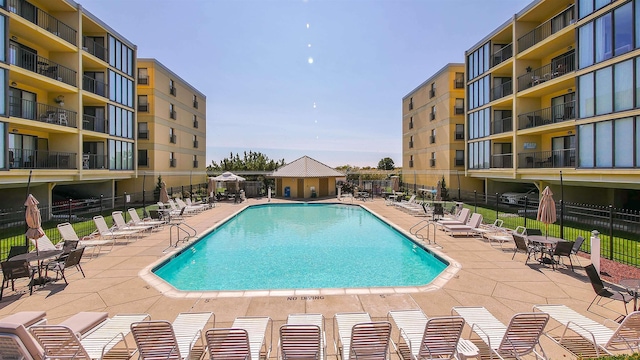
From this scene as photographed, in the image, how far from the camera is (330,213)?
2505 centimetres

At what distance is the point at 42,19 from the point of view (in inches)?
746

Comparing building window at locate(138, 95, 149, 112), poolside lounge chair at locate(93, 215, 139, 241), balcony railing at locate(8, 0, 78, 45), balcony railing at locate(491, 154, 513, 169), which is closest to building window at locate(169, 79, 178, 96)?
building window at locate(138, 95, 149, 112)

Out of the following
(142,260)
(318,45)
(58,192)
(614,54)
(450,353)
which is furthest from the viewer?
(58,192)

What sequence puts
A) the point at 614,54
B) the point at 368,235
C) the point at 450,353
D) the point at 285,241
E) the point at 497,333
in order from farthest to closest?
→ 1. the point at 368,235
2. the point at 285,241
3. the point at 614,54
4. the point at 497,333
5. the point at 450,353

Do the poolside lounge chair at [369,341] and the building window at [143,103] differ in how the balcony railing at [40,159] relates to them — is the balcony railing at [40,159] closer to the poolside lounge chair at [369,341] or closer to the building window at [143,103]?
the building window at [143,103]

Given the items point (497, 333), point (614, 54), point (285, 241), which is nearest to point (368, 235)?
point (285, 241)

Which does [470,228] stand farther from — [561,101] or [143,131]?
[143,131]

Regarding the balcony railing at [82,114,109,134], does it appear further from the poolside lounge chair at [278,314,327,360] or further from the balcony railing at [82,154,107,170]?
the poolside lounge chair at [278,314,327,360]

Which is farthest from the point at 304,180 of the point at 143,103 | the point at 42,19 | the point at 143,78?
the point at 42,19

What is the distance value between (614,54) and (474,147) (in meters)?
13.3

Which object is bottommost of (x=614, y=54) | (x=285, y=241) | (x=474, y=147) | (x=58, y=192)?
(x=285, y=241)

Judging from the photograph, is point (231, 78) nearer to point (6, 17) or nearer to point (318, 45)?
point (318, 45)

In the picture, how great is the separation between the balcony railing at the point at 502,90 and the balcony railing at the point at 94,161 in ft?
95.9

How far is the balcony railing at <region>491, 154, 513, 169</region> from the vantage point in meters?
23.6
